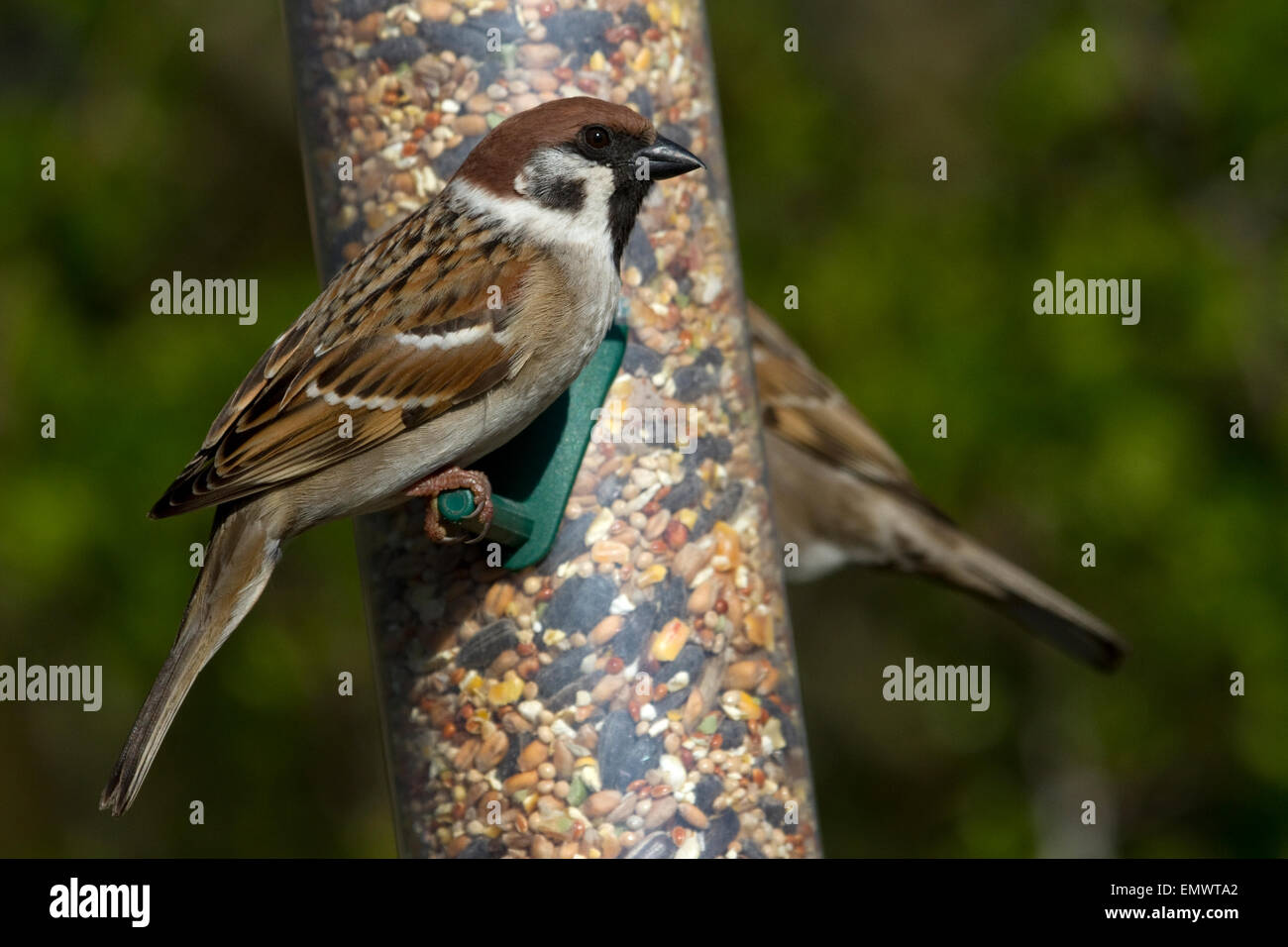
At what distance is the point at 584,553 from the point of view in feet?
11.1

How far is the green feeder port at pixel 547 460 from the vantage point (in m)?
3.34

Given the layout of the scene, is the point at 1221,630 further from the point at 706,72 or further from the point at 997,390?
the point at 706,72

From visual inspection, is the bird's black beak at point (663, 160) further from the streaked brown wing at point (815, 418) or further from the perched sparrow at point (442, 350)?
the streaked brown wing at point (815, 418)

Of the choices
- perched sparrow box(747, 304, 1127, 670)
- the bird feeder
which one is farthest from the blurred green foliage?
the bird feeder

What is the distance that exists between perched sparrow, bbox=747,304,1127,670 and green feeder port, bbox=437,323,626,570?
4.89ft

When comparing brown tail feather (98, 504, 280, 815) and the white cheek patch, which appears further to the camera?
the white cheek patch

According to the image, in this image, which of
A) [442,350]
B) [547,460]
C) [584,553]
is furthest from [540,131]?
[584,553]

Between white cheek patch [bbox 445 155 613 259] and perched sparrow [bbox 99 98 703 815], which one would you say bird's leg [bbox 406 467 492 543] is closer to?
perched sparrow [bbox 99 98 703 815]

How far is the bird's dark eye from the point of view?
316 cm

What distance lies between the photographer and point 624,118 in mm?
3154

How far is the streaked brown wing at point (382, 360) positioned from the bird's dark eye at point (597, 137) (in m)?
0.24

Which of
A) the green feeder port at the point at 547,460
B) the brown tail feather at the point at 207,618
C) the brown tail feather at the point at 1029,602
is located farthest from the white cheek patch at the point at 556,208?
the brown tail feather at the point at 1029,602

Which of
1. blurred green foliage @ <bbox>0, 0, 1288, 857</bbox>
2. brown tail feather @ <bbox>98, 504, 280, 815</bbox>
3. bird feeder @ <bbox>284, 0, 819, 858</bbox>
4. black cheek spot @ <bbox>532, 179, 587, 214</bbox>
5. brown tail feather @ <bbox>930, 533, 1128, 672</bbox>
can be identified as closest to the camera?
brown tail feather @ <bbox>98, 504, 280, 815</bbox>

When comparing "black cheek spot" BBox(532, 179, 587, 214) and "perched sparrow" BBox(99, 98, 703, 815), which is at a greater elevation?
"black cheek spot" BBox(532, 179, 587, 214)
